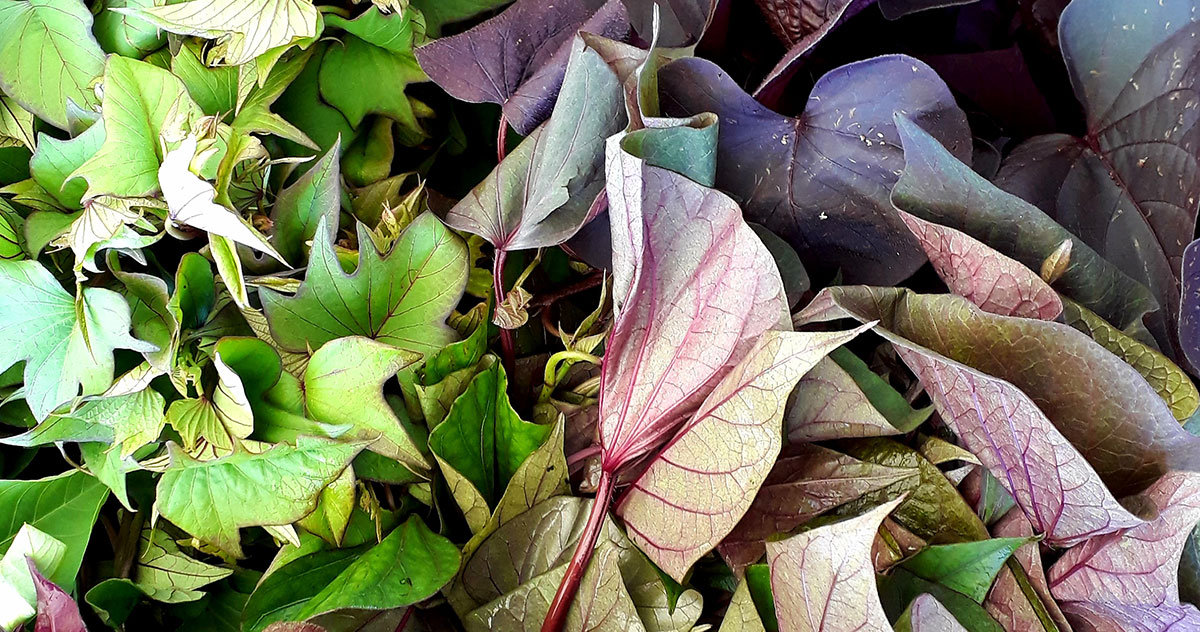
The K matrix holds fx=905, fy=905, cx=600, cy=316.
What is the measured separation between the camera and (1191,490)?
267 mm

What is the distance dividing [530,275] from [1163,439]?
0.23 m

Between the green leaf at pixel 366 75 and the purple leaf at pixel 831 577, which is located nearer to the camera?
the purple leaf at pixel 831 577

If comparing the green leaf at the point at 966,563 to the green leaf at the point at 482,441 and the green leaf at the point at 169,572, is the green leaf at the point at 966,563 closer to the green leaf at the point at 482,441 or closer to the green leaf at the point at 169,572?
the green leaf at the point at 482,441

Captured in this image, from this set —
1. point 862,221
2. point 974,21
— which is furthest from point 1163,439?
point 974,21

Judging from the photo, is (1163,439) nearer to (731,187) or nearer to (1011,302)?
(1011,302)

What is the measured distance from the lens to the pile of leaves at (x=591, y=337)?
29 centimetres

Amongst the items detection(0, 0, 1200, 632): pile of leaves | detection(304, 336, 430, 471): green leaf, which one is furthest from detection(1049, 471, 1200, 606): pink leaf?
detection(304, 336, 430, 471): green leaf

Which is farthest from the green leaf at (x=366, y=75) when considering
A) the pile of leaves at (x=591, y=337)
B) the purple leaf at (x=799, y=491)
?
the purple leaf at (x=799, y=491)

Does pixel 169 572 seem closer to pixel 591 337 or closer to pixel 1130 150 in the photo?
pixel 591 337

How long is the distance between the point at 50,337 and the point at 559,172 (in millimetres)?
191

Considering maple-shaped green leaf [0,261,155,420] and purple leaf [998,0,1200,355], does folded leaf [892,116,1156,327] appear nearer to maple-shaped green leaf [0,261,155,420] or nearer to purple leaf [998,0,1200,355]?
purple leaf [998,0,1200,355]

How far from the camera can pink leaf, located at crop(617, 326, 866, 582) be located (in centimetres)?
27

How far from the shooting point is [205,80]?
0.35 meters

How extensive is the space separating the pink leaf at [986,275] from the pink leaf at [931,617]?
101 mm
